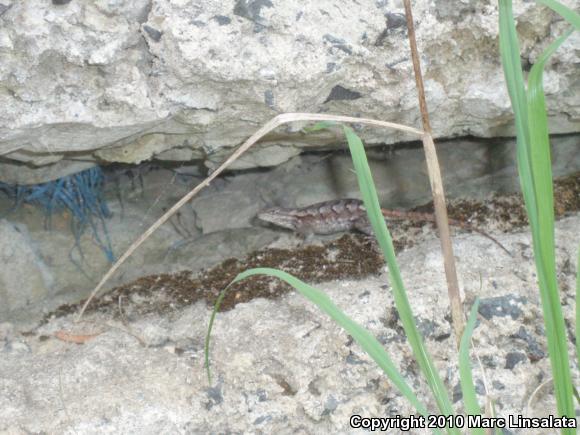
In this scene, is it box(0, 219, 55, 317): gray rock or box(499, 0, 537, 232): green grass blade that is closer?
box(499, 0, 537, 232): green grass blade

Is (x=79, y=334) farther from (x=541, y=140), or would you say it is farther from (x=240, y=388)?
(x=541, y=140)

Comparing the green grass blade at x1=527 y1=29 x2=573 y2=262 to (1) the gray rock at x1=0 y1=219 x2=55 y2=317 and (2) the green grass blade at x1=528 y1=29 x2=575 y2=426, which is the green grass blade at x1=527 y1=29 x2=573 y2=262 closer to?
(2) the green grass blade at x1=528 y1=29 x2=575 y2=426

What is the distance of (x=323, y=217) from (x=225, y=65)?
1.17 metres

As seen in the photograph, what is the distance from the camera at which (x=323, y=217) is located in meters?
3.12

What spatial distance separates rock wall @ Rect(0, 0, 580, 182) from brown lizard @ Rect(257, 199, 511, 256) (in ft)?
2.09

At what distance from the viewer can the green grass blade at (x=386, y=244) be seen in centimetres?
136

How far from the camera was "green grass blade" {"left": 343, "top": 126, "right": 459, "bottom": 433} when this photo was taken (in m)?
1.36

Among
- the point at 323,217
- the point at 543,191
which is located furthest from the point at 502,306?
the point at 323,217

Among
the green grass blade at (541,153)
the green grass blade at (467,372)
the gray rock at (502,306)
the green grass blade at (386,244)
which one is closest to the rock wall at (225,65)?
the gray rock at (502,306)

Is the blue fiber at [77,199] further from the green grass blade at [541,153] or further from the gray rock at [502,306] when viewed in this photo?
the green grass blade at [541,153]

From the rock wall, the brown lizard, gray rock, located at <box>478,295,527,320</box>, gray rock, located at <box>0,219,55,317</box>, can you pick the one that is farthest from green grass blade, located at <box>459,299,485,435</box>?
gray rock, located at <box>0,219,55,317</box>

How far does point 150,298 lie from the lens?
264cm

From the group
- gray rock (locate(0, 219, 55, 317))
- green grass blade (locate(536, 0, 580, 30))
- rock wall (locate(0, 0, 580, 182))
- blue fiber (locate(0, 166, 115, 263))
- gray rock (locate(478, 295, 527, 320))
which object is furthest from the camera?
blue fiber (locate(0, 166, 115, 263))

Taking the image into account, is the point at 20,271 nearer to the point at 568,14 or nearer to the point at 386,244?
the point at 386,244
